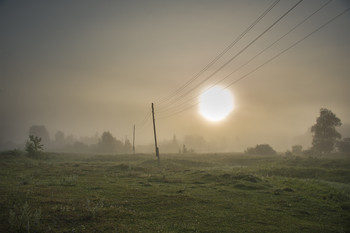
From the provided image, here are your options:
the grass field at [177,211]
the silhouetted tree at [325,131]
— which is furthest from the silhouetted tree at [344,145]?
the grass field at [177,211]

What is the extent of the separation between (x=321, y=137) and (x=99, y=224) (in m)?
114

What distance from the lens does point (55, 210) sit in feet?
47.6

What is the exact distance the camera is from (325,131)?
99250 mm

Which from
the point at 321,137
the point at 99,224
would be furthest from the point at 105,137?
the point at 99,224

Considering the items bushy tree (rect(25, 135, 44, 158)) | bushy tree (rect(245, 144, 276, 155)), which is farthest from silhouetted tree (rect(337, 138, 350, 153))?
bushy tree (rect(25, 135, 44, 158))

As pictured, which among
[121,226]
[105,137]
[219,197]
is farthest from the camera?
[105,137]

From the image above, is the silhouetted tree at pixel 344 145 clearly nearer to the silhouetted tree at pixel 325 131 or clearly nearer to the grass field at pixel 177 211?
the silhouetted tree at pixel 325 131

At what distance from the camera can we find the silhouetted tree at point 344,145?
106 m

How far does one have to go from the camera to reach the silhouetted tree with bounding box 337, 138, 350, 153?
106 metres

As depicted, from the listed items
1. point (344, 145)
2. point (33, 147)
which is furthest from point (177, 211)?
point (344, 145)

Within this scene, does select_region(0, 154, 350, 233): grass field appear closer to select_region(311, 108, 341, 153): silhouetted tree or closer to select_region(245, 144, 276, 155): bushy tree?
select_region(311, 108, 341, 153): silhouetted tree

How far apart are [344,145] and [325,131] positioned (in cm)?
1823

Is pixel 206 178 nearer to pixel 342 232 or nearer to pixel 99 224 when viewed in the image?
pixel 342 232

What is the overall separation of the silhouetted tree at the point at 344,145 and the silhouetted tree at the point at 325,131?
9.63 m
